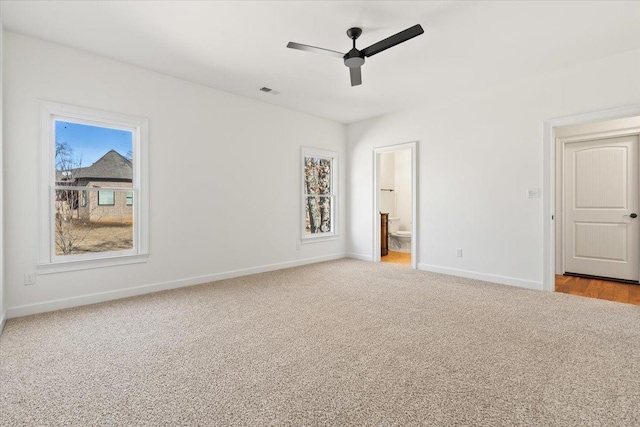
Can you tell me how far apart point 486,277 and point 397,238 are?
2977mm

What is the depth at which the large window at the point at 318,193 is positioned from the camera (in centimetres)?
579

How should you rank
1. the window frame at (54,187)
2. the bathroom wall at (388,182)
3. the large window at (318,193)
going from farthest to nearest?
the bathroom wall at (388,182) → the large window at (318,193) → the window frame at (54,187)

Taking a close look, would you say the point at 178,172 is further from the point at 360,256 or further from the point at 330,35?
the point at 360,256

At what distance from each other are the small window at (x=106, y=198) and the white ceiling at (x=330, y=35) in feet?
4.95

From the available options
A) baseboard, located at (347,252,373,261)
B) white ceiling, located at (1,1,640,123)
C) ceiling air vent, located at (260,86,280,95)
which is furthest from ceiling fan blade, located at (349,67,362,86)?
baseboard, located at (347,252,373,261)

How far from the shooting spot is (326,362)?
217 cm

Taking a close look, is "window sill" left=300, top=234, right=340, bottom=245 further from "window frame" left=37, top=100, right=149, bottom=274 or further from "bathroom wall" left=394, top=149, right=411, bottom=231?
"window frame" left=37, top=100, right=149, bottom=274

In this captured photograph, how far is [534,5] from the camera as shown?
2629 millimetres

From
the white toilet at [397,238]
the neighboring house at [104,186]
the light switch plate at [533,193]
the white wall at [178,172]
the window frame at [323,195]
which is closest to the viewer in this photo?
the white wall at [178,172]

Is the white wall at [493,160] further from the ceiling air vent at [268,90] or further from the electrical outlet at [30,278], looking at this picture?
the electrical outlet at [30,278]

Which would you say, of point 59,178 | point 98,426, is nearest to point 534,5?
point 98,426

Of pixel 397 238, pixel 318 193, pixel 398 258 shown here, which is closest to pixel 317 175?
pixel 318 193

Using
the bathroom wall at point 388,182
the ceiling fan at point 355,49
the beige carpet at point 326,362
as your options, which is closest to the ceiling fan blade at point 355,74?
the ceiling fan at point 355,49

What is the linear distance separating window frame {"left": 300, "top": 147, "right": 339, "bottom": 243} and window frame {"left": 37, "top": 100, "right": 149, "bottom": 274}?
2.49 metres
